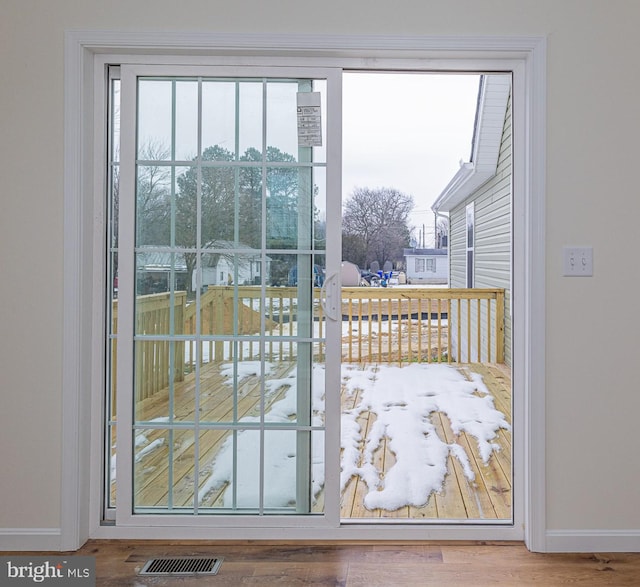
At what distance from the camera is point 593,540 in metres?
2.16

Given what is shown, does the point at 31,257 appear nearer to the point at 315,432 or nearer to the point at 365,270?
the point at 315,432

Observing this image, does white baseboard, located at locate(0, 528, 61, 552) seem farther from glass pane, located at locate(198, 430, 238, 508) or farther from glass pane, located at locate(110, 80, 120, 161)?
glass pane, located at locate(110, 80, 120, 161)

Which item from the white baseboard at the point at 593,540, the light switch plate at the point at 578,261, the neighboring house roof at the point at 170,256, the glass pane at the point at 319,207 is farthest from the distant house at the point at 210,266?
the white baseboard at the point at 593,540

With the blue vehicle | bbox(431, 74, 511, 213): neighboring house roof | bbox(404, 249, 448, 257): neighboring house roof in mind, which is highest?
bbox(431, 74, 511, 213): neighboring house roof

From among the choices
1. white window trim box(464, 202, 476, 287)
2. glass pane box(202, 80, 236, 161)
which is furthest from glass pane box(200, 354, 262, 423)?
white window trim box(464, 202, 476, 287)

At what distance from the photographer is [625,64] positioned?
7.00ft

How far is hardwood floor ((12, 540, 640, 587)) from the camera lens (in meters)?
1.95

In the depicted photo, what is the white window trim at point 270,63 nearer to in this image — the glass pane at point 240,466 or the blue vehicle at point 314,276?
the glass pane at point 240,466

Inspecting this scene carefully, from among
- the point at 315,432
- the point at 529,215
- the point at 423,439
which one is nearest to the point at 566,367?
the point at 529,215

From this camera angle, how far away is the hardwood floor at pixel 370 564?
1.95 metres

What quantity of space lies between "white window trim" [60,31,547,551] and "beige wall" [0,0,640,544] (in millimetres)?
50

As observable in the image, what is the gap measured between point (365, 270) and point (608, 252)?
6.47m

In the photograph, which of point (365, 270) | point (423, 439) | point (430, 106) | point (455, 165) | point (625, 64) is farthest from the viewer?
point (365, 270)

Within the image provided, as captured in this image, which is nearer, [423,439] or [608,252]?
[608,252]
